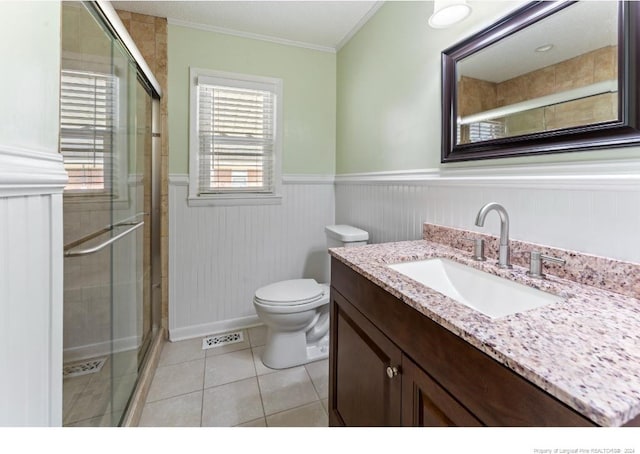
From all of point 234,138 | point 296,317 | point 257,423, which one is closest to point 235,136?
point 234,138

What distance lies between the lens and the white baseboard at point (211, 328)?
2.09 m

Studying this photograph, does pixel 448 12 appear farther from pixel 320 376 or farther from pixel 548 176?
pixel 320 376

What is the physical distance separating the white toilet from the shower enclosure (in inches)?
27.5

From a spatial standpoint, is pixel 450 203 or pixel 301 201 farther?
pixel 301 201

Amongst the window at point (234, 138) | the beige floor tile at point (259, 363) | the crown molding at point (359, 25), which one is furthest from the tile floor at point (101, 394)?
the crown molding at point (359, 25)

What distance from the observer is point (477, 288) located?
0.98 metres

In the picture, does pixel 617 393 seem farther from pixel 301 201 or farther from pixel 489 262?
pixel 301 201

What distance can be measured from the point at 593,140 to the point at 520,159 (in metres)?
0.22

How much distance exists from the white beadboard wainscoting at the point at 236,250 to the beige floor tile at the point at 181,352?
0.07 meters

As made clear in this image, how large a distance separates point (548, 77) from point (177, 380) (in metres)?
2.18

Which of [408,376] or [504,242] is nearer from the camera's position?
[408,376]

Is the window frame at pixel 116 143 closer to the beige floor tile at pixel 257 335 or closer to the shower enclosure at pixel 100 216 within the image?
the shower enclosure at pixel 100 216
